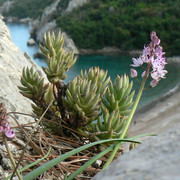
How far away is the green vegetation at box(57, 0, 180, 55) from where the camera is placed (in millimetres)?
32719

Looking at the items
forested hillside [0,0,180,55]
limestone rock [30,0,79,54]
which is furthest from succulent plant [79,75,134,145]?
limestone rock [30,0,79,54]

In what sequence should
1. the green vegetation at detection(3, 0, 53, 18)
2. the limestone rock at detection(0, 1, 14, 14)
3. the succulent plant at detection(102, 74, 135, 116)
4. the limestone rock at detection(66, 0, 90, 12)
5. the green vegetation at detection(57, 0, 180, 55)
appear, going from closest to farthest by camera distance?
the succulent plant at detection(102, 74, 135, 116), the green vegetation at detection(57, 0, 180, 55), the limestone rock at detection(66, 0, 90, 12), the green vegetation at detection(3, 0, 53, 18), the limestone rock at detection(0, 1, 14, 14)

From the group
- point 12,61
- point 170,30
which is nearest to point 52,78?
point 12,61

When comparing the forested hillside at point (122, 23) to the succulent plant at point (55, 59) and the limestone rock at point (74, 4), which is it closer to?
the limestone rock at point (74, 4)

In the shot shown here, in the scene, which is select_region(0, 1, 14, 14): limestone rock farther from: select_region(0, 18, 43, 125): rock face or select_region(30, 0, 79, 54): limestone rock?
select_region(0, 18, 43, 125): rock face

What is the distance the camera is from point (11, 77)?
189cm

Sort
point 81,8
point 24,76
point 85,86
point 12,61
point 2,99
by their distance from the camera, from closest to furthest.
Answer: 1. point 85,86
2. point 24,76
3. point 2,99
4. point 12,61
5. point 81,8

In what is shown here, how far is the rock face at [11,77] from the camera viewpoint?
1433 millimetres

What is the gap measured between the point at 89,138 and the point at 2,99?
577 millimetres

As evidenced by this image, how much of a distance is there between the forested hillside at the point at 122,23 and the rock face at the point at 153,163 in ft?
95.6

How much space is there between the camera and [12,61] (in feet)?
7.11

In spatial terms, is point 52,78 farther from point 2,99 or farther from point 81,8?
point 81,8

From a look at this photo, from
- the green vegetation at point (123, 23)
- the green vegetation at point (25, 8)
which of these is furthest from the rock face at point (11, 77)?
the green vegetation at point (25, 8)

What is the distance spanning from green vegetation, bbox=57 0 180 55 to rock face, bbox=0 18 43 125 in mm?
28923
